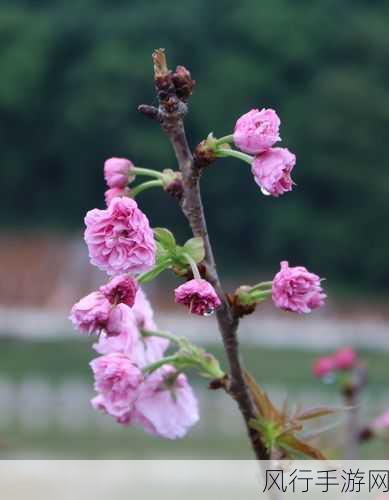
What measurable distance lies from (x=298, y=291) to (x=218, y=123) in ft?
66.1

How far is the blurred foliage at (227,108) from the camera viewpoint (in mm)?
20531

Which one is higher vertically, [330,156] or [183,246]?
[330,156]

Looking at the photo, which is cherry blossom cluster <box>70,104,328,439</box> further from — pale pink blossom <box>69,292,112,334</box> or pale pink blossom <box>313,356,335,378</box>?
pale pink blossom <box>313,356,335,378</box>

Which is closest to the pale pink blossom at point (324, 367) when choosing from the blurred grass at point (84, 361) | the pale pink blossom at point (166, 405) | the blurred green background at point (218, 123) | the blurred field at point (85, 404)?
the pale pink blossom at point (166, 405)

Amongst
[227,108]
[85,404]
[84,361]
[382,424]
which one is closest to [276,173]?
[382,424]

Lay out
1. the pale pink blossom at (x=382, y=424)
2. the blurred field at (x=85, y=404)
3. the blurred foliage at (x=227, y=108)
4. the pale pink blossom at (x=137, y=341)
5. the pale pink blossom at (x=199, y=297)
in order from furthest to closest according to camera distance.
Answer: the blurred foliage at (x=227, y=108) → the blurred field at (x=85, y=404) → the pale pink blossom at (x=382, y=424) → the pale pink blossom at (x=137, y=341) → the pale pink blossom at (x=199, y=297)

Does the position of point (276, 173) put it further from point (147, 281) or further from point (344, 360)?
point (344, 360)

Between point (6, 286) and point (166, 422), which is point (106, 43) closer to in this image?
point (6, 286)

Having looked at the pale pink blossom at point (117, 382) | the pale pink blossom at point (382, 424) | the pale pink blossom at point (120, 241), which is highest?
the pale pink blossom at point (382, 424)

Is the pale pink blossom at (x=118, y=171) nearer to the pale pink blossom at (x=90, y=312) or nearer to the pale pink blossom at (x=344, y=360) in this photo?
the pale pink blossom at (x=90, y=312)

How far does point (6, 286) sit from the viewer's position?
18953mm

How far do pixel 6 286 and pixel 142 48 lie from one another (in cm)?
506

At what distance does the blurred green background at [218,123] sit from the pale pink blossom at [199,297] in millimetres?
16696

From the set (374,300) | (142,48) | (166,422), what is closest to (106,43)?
(142,48)
